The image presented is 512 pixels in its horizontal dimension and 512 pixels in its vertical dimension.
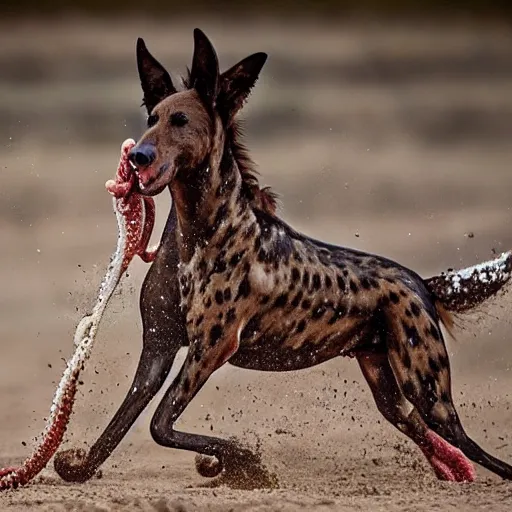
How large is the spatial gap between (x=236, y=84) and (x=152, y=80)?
0.35 metres

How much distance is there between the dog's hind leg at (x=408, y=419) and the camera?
14.7 ft

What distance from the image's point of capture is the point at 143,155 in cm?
405

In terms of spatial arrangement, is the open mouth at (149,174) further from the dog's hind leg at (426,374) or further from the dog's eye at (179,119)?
the dog's hind leg at (426,374)

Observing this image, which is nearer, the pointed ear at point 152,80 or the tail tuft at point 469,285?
the pointed ear at point 152,80

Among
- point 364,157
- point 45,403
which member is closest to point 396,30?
point 364,157

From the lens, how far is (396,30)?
621 cm

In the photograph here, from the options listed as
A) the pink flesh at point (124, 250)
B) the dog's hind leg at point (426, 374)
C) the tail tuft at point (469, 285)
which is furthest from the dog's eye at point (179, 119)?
the tail tuft at point (469, 285)

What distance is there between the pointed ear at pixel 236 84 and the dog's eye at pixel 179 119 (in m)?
0.16

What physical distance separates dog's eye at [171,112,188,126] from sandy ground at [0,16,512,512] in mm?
1736

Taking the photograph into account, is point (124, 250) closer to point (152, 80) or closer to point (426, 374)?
point (152, 80)

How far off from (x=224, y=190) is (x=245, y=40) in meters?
1.98

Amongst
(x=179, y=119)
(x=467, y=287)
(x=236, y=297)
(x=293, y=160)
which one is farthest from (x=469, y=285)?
(x=293, y=160)

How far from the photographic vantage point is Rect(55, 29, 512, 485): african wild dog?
4.14 meters

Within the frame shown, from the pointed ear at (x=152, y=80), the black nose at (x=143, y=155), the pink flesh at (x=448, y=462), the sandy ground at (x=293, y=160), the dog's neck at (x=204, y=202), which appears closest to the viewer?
the black nose at (x=143, y=155)
